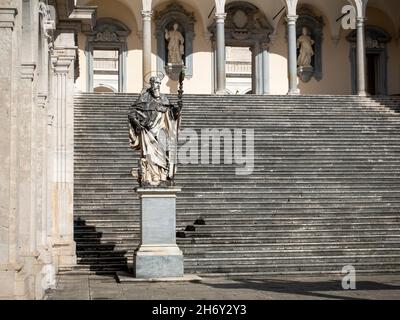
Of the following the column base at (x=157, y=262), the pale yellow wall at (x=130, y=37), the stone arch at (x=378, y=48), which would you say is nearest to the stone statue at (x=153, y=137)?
the column base at (x=157, y=262)

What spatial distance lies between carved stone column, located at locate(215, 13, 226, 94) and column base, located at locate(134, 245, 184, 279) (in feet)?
43.2

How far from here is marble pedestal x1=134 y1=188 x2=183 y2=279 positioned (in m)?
14.4

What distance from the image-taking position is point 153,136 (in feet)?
48.6

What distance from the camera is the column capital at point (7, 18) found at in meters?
9.48

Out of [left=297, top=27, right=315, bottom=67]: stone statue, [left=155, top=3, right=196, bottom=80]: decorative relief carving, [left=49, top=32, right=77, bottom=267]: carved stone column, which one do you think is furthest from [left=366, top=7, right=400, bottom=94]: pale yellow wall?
[left=49, top=32, right=77, bottom=267]: carved stone column

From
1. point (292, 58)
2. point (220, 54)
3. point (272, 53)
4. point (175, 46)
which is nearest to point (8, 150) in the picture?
point (220, 54)

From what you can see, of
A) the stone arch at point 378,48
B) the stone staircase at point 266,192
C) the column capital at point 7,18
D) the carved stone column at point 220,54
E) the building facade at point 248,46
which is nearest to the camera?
the column capital at point 7,18

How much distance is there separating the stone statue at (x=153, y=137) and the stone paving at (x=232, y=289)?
1.93 metres

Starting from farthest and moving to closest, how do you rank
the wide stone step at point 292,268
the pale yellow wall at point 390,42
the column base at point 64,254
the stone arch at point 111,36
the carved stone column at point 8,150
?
the pale yellow wall at point 390,42 < the stone arch at point 111,36 < the column base at point 64,254 < the wide stone step at point 292,268 < the carved stone column at point 8,150

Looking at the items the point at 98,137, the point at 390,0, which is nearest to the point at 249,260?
the point at 98,137

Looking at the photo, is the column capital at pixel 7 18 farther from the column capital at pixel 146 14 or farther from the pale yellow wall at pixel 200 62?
the pale yellow wall at pixel 200 62

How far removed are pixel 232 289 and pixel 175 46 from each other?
64.5 feet

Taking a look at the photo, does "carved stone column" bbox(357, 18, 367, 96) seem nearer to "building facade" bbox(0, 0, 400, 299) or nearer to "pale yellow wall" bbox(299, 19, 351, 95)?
"building facade" bbox(0, 0, 400, 299)

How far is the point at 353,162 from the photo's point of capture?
69.6ft
